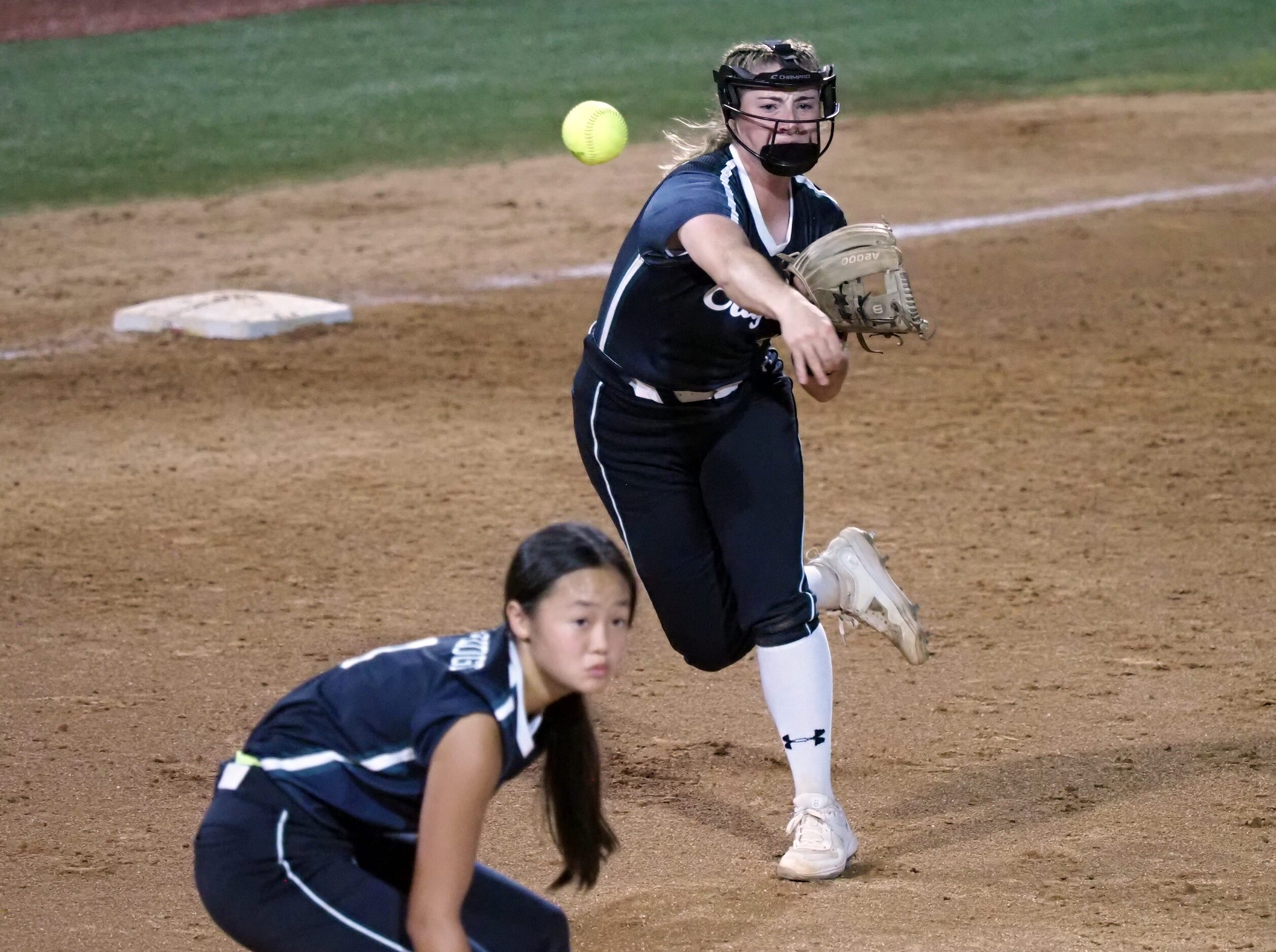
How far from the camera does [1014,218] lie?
10.8 meters

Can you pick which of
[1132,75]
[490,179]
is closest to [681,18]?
[1132,75]

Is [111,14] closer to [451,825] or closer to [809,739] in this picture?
[809,739]

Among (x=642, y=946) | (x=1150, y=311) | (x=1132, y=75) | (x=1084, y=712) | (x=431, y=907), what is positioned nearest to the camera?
(x=431, y=907)

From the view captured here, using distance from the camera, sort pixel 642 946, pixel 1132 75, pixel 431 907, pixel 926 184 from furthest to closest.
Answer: pixel 1132 75
pixel 926 184
pixel 642 946
pixel 431 907

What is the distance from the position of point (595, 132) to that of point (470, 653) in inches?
134

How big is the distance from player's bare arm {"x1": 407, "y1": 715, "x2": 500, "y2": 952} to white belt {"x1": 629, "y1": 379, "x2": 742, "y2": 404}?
4.83 feet

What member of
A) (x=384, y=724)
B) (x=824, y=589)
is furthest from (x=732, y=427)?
(x=384, y=724)

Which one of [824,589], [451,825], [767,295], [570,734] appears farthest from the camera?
[824,589]

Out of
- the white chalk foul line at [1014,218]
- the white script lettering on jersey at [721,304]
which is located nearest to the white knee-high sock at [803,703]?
the white script lettering on jersey at [721,304]

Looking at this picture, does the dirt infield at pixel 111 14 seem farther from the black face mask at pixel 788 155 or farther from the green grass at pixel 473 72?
the black face mask at pixel 788 155

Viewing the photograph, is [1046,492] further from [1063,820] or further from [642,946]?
[642,946]

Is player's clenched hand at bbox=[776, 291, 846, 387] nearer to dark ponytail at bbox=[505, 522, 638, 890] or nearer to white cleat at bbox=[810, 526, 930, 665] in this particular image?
dark ponytail at bbox=[505, 522, 638, 890]

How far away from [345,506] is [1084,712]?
2.96 meters

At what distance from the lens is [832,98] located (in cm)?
385
